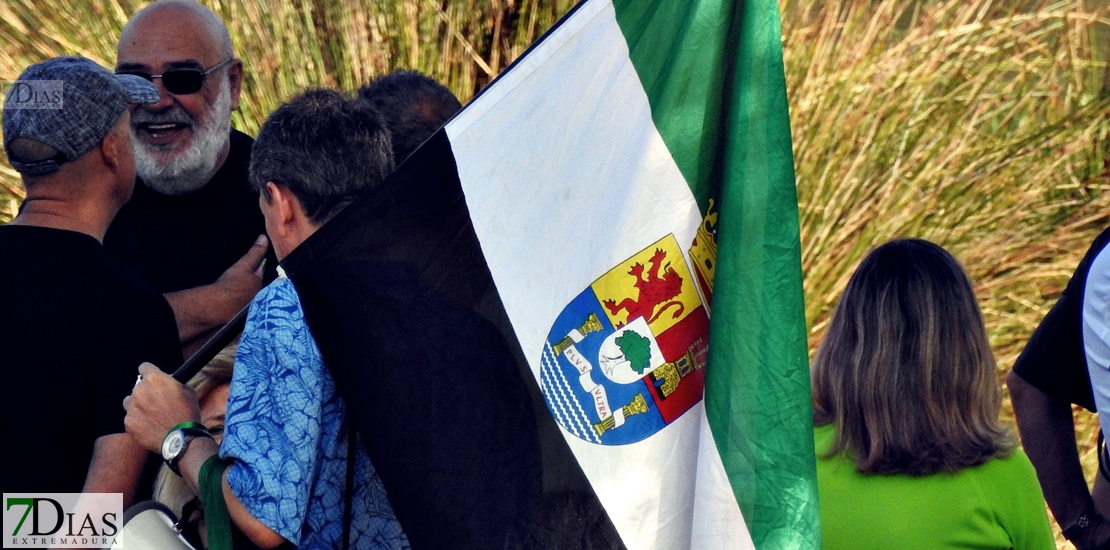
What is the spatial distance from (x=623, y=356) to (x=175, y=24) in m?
1.89

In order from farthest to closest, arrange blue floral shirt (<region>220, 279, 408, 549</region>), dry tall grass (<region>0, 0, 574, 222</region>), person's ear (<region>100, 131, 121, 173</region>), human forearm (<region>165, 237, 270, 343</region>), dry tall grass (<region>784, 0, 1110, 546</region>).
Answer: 1. dry tall grass (<region>0, 0, 574, 222</region>)
2. dry tall grass (<region>784, 0, 1110, 546</region>)
3. human forearm (<region>165, 237, 270, 343</region>)
4. person's ear (<region>100, 131, 121, 173</region>)
5. blue floral shirt (<region>220, 279, 408, 549</region>)

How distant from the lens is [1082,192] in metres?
4.98

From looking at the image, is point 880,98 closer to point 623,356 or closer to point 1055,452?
point 1055,452

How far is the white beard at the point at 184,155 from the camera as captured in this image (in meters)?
3.38

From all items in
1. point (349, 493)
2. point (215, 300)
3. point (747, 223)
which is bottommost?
point (349, 493)

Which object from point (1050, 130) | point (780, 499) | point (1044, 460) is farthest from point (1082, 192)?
point (780, 499)

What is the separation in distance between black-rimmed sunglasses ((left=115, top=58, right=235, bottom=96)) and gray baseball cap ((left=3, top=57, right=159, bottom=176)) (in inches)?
33.6

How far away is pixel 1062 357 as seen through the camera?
2.80 m

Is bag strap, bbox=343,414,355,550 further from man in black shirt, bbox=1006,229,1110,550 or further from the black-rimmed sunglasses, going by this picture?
the black-rimmed sunglasses

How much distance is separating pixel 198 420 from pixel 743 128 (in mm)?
1080

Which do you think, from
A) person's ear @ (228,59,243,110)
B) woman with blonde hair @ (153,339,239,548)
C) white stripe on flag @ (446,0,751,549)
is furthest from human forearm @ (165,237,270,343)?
white stripe on flag @ (446,0,751,549)

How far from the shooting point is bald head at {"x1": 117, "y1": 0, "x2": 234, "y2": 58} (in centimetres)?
354

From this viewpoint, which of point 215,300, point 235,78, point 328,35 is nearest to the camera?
point 215,300

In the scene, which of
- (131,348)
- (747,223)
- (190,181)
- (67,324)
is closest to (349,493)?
(131,348)
